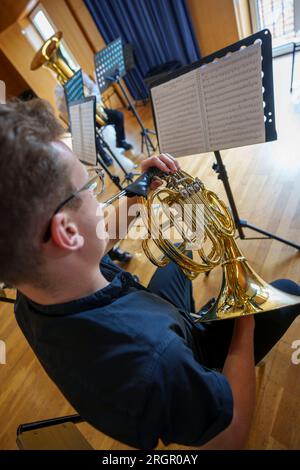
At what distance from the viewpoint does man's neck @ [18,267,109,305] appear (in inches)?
20.7

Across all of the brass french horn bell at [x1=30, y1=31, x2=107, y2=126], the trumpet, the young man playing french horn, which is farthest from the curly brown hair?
the brass french horn bell at [x1=30, y1=31, x2=107, y2=126]

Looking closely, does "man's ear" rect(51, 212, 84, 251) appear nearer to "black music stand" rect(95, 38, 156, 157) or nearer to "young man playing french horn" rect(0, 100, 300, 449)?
"young man playing french horn" rect(0, 100, 300, 449)

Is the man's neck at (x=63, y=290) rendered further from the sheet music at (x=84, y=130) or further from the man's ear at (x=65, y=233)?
the sheet music at (x=84, y=130)

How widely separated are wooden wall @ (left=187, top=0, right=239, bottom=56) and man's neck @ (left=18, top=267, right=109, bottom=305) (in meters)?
3.69

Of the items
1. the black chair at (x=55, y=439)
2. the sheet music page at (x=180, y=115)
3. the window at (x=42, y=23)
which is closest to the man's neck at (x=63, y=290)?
the black chair at (x=55, y=439)

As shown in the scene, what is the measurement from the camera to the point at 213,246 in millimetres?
862

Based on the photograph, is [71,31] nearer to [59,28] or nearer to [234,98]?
[59,28]

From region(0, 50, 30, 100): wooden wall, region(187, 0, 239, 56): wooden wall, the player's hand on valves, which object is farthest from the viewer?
region(0, 50, 30, 100): wooden wall

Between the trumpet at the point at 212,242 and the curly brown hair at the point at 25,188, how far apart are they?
0.29 metres

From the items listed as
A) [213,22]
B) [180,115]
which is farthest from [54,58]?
[213,22]

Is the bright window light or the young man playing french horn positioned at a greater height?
the bright window light

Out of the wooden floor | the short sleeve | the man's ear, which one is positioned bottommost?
the wooden floor

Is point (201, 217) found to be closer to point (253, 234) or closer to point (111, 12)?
point (253, 234)

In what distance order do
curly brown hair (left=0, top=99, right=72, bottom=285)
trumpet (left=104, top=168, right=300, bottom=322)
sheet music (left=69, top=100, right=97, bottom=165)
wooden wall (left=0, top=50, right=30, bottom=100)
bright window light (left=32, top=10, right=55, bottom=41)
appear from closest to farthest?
curly brown hair (left=0, top=99, right=72, bottom=285) → trumpet (left=104, top=168, right=300, bottom=322) → sheet music (left=69, top=100, right=97, bottom=165) → bright window light (left=32, top=10, right=55, bottom=41) → wooden wall (left=0, top=50, right=30, bottom=100)
